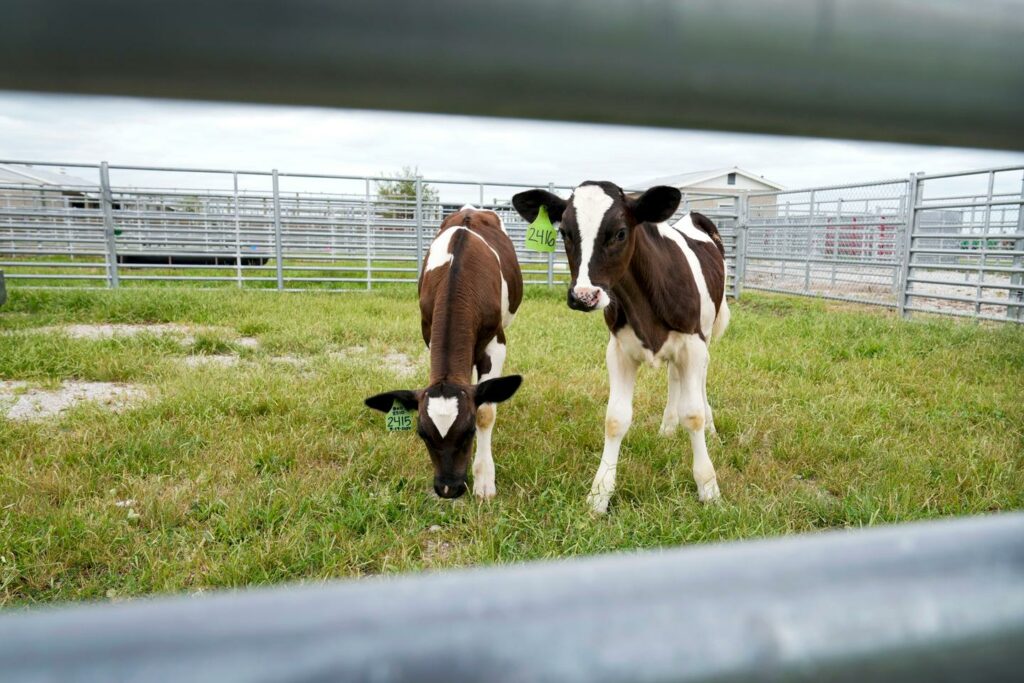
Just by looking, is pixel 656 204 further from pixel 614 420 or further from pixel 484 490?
pixel 484 490

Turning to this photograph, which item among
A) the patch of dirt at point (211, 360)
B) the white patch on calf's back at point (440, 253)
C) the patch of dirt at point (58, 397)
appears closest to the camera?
the white patch on calf's back at point (440, 253)

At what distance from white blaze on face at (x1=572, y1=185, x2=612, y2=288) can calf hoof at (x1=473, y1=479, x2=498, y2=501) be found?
46.5 inches

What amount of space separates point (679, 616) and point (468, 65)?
269mm

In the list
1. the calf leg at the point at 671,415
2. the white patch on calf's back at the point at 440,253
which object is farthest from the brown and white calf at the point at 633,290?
A: the white patch on calf's back at the point at 440,253

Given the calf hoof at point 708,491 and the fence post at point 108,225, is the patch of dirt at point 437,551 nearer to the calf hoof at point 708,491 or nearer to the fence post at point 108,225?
the calf hoof at point 708,491

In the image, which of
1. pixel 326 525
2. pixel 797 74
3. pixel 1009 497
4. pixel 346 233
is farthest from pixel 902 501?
pixel 346 233

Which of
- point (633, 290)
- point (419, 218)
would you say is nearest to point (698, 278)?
point (633, 290)

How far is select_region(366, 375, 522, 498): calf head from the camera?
2930mm

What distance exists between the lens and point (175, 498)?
2.96 m

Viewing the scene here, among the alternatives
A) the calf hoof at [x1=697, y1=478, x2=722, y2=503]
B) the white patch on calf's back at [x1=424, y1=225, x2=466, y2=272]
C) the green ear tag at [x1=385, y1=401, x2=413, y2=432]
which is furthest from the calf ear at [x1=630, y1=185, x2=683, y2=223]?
the green ear tag at [x1=385, y1=401, x2=413, y2=432]

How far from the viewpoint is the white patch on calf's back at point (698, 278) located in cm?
349

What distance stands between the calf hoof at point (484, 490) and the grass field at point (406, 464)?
0.08m

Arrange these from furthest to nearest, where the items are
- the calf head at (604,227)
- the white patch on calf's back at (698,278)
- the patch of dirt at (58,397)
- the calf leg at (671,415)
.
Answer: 1. the patch of dirt at (58,397)
2. the calf leg at (671,415)
3. the white patch on calf's back at (698,278)
4. the calf head at (604,227)

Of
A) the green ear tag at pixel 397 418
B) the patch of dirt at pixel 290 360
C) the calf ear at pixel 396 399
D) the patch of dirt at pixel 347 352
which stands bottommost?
the patch of dirt at pixel 290 360
